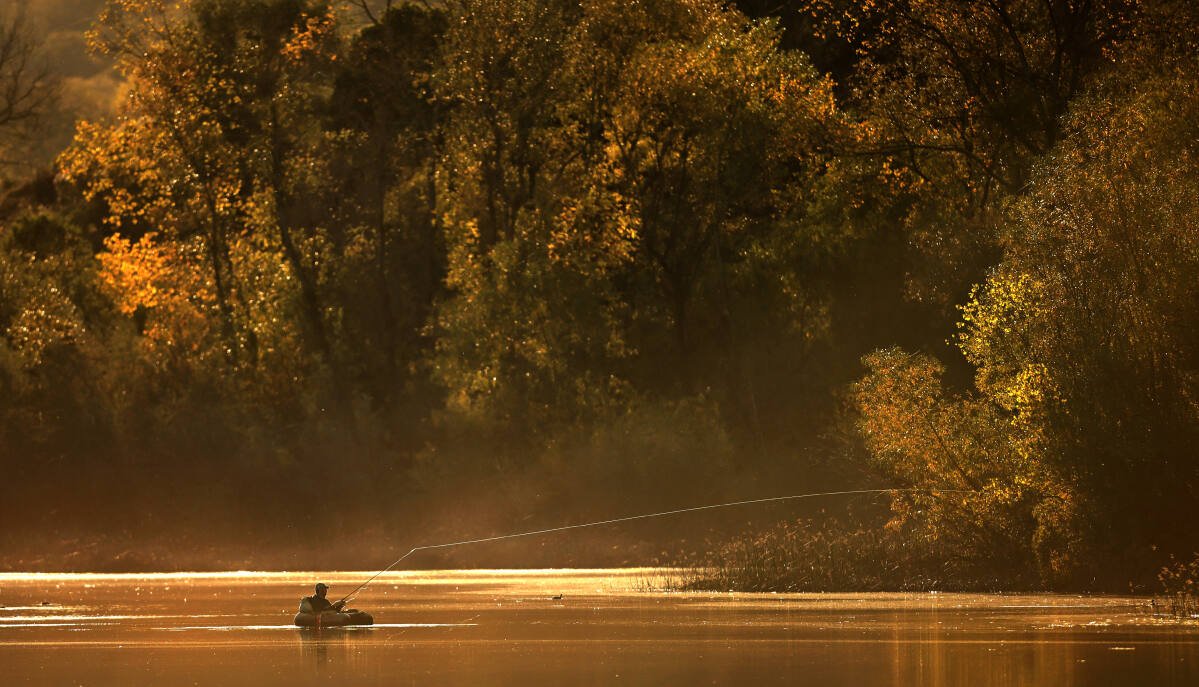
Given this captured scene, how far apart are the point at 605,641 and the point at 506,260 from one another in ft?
115

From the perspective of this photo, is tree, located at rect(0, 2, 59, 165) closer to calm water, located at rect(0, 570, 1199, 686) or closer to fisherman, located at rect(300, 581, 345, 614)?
calm water, located at rect(0, 570, 1199, 686)

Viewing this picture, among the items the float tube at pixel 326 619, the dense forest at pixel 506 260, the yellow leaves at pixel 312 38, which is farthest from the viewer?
the yellow leaves at pixel 312 38

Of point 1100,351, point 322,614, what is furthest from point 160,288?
point 1100,351

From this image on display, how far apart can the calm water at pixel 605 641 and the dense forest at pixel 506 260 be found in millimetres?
8770

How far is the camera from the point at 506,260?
69.1 metres

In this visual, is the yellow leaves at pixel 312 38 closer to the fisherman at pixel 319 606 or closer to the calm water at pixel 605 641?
the calm water at pixel 605 641

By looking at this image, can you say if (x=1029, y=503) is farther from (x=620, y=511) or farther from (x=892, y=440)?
(x=620, y=511)

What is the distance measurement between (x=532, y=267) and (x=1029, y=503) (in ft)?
87.1

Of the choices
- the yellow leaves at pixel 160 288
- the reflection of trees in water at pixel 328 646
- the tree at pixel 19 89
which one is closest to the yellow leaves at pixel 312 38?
the yellow leaves at pixel 160 288

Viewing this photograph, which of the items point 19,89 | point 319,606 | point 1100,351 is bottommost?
point 319,606

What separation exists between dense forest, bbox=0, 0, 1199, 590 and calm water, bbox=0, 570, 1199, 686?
877 centimetres

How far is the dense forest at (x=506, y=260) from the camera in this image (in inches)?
2371

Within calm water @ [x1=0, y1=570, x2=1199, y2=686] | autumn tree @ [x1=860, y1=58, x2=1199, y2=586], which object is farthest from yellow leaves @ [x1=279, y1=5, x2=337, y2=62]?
autumn tree @ [x1=860, y1=58, x2=1199, y2=586]

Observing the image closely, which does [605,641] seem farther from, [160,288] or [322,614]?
[160,288]
